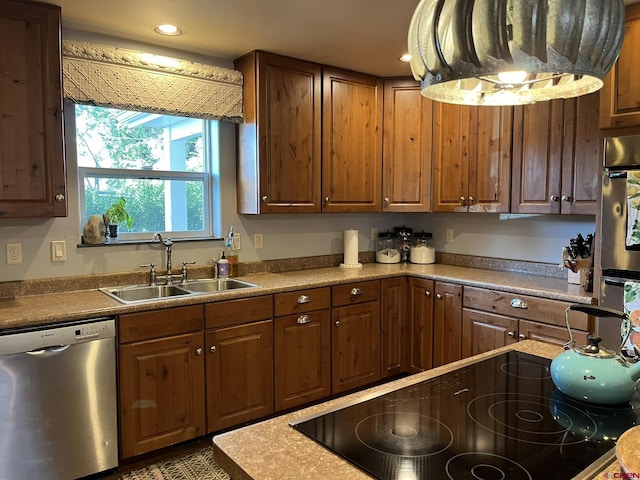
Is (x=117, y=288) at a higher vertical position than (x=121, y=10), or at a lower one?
lower

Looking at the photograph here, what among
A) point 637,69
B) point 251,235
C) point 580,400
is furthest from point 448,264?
point 580,400

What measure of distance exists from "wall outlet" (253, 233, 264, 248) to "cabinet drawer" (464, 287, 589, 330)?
4.75 feet

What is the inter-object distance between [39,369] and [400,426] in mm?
1747

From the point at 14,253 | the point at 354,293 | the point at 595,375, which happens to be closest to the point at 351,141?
the point at 354,293

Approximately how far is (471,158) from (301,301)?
158 centimetres

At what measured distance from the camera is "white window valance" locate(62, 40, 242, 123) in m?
2.62

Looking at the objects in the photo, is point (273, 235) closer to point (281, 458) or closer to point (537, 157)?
point (537, 157)

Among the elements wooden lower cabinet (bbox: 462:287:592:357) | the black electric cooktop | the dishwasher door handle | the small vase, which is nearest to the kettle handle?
the black electric cooktop

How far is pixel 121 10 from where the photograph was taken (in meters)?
2.45

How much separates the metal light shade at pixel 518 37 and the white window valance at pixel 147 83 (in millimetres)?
2222

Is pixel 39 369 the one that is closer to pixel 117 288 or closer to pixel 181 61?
pixel 117 288

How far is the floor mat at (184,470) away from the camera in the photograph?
2437 mm

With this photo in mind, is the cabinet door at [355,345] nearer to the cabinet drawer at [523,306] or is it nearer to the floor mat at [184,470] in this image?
the cabinet drawer at [523,306]

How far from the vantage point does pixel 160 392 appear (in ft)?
8.22
